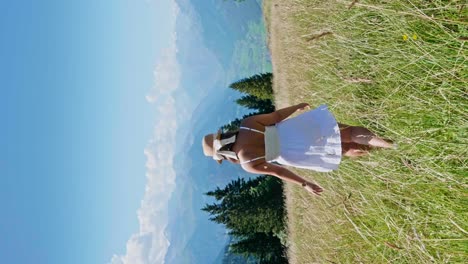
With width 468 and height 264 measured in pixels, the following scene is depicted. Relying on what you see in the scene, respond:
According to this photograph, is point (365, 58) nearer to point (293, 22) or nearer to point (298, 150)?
point (298, 150)

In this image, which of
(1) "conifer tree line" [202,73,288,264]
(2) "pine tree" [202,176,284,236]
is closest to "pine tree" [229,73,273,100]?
(1) "conifer tree line" [202,73,288,264]

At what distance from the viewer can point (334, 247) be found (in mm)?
5191

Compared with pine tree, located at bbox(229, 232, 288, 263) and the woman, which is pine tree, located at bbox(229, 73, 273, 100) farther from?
the woman

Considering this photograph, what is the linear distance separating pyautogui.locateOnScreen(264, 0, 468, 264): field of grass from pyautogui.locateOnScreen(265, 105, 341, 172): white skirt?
0.42m

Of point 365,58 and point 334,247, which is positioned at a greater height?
point 365,58

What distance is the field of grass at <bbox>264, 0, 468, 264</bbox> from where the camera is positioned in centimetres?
→ 284

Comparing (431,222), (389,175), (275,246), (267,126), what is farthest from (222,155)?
(275,246)

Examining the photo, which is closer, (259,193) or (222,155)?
(222,155)

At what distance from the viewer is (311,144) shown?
383cm

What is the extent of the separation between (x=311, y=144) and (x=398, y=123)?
2.39ft

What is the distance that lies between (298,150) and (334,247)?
6.27ft

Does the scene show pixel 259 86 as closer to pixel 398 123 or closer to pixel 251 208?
pixel 251 208

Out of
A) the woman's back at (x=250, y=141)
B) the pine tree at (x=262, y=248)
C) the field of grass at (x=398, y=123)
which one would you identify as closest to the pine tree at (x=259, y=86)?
the pine tree at (x=262, y=248)

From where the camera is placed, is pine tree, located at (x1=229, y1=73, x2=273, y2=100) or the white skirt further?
pine tree, located at (x1=229, y1=73, x2=273, y2=100)
